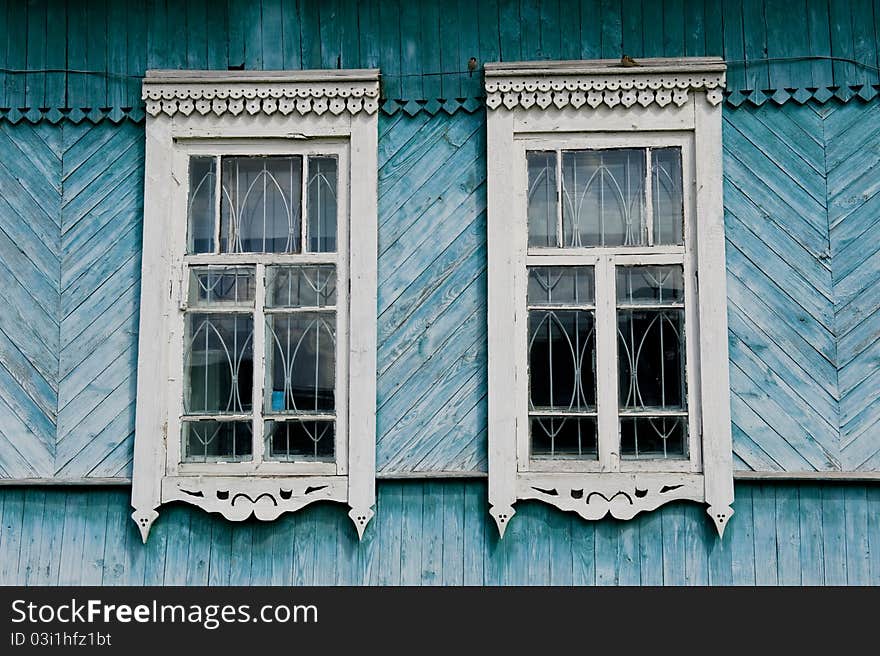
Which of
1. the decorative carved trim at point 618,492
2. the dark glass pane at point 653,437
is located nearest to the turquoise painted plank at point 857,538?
the decorative carved trim at point 618,492

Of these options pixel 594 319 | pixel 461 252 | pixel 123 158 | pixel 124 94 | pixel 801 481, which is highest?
pixel 124 94

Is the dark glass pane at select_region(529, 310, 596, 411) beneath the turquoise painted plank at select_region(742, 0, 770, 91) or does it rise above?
beneath

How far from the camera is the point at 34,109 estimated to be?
477cm

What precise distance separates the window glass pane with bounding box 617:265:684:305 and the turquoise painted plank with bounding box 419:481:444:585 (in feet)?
3.96

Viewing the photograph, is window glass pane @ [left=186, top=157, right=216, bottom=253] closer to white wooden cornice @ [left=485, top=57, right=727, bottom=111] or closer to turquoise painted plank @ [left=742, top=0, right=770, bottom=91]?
white wooden cornice @ [left=485, top=57, right=727, bottom=111]

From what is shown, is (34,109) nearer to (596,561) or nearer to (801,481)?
(596,561)

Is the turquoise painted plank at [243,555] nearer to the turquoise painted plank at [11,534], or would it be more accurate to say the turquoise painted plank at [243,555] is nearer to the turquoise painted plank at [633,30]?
the turquoise painted plank at [11,534]

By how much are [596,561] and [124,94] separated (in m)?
3.09

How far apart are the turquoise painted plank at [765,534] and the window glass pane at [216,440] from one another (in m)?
2.27

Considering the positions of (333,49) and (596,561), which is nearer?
(596,561)

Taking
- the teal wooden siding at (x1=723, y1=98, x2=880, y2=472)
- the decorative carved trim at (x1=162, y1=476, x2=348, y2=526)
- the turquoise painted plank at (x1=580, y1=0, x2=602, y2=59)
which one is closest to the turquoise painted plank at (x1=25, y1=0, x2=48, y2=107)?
the decorative carved trim at (x1=162, y1=476, x2=348, y2=526)

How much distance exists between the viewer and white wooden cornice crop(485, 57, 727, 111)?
4570 millimetres

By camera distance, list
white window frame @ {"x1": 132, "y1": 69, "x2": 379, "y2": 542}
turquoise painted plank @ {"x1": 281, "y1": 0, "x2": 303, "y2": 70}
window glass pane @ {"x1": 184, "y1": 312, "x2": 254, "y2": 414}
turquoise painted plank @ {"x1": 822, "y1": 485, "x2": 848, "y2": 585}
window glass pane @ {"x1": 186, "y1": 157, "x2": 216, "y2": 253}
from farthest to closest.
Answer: turquoise painted plank @ {"x1": 281, "y1": 0, "x2": 303, "y2": 70}
window glass pane @ {"x1": 186, "y1": 157, "x2": 216, "y2": 253}
window glass pane @ {"x1": 184, "y1": 312, "x2": 254, "y2": 414}
white window frame @ {"x1": 132, "y1": 69, "x2": 379, "y2": 542}
turquoise painted plank @ {"x1": 822, "y1": 485, "x2": 848, "y2": 585}

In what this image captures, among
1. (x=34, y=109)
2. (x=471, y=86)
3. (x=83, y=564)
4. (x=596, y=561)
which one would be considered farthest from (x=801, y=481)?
(x=34, y=109)
